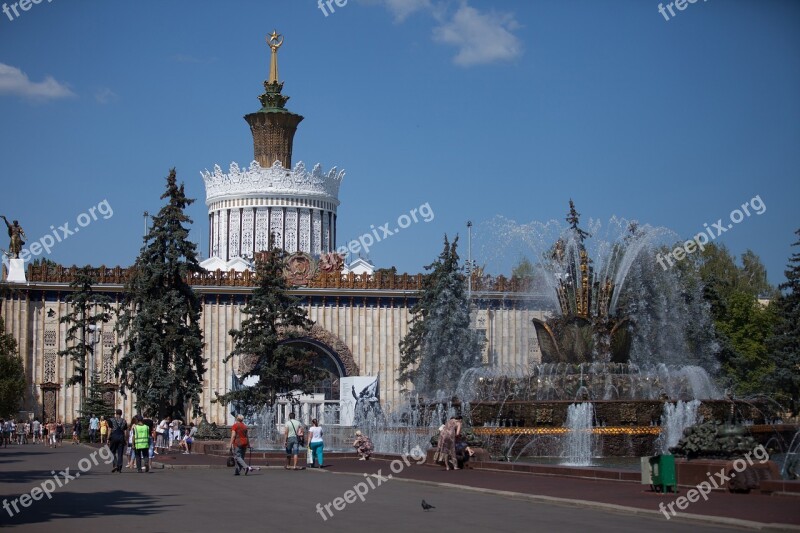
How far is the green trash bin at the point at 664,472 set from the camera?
54.3 ft

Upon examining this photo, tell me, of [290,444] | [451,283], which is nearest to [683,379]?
[290,444]

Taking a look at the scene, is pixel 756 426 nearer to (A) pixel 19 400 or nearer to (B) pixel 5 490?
(B) pixel 5 490

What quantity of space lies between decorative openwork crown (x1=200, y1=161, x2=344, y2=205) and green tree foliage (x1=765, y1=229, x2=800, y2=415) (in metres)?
22.9

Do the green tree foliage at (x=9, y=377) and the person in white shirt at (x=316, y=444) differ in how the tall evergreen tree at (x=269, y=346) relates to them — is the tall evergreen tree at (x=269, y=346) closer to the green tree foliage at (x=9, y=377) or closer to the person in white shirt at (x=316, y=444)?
the green tree foliage at (x=9, y=377)

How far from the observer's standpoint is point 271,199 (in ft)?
196

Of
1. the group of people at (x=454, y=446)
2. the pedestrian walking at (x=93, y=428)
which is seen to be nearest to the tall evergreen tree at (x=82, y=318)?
the pedestrian walking at (x=93, y=428)

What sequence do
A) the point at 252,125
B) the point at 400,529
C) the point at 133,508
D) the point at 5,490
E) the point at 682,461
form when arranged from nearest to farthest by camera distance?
the point at 400,529
the point at 133,508
the point at 682,461
the point at 5,490
the point at 252,125

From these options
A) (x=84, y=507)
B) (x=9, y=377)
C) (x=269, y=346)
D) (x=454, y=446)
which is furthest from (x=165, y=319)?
(x=84, y=507)

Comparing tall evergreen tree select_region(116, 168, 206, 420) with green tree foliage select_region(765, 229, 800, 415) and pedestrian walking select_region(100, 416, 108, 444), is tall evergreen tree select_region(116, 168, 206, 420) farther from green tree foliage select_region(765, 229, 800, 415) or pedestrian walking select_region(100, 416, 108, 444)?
green tree foliage select_region(765, 229, 800, 415)

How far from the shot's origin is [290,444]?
83.2ft

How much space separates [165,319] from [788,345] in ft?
73.8

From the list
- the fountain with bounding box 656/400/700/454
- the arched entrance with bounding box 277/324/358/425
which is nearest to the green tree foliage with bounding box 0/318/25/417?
the arched entrance with bounding box 277/324/358/425

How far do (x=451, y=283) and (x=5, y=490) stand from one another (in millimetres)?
33835

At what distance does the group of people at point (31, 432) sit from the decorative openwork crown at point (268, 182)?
14711 millimetres
